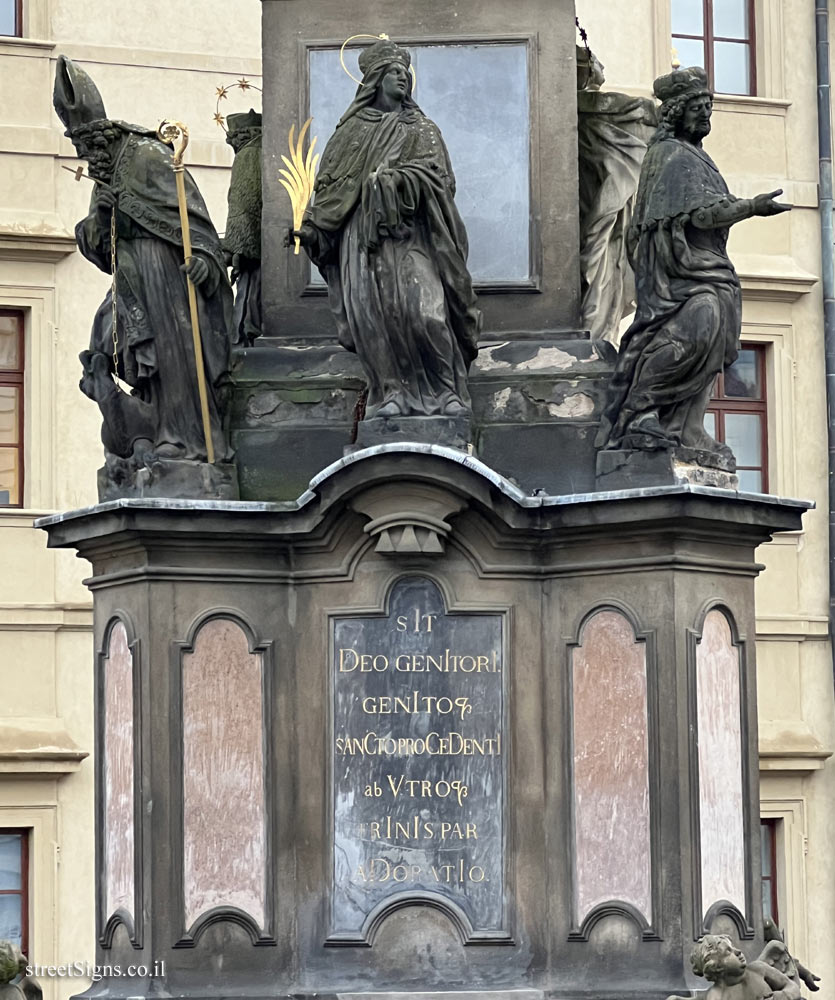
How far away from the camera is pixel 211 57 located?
24.7m

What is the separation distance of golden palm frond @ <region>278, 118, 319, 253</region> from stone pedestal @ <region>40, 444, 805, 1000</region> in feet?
4.56

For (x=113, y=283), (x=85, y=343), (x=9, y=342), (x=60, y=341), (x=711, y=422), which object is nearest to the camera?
(x=113, y=283)

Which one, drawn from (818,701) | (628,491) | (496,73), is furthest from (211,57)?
(628,491)

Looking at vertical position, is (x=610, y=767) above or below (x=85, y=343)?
below

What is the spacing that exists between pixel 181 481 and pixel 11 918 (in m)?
11.0

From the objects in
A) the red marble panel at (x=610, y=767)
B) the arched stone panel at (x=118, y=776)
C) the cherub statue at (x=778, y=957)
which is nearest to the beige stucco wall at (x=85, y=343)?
the arched stone panel at (x=118, y=776)

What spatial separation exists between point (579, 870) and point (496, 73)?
337 cm

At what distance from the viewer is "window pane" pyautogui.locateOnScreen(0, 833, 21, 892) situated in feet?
76.0

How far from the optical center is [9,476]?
78.5 ft

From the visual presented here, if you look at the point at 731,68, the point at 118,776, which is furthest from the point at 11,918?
the point at 118,776

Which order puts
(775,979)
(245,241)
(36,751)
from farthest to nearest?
(36,751)
(245,241)
(775,979)

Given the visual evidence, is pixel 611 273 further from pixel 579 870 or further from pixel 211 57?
pixel 211 57

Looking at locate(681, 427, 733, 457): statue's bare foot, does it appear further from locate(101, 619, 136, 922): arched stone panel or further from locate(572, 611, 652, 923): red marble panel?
locate(101, 619, 136, 922): arched stone panel

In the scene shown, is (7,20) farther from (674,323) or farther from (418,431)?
(674,323)
